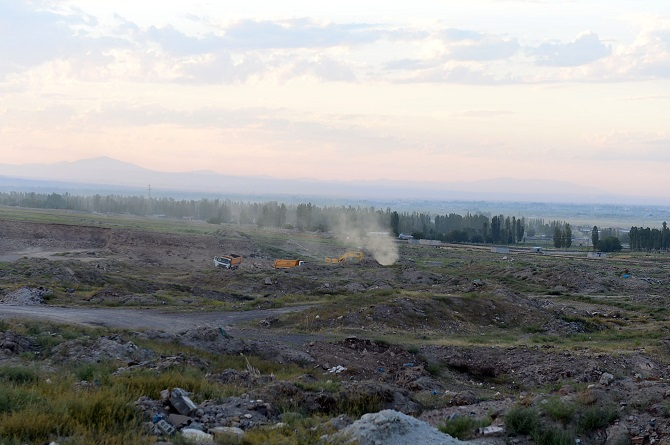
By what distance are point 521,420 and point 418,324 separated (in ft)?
55.3

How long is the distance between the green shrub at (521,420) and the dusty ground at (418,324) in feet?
0.94

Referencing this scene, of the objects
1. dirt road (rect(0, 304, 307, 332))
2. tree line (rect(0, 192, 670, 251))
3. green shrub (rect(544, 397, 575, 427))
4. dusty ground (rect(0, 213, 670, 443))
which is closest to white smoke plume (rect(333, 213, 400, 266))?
tree line (rect(0, 192, 670, 251))

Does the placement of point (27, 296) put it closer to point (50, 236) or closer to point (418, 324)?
point (418, 324)

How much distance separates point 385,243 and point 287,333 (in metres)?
62.3

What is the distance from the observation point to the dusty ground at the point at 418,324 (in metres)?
14.7

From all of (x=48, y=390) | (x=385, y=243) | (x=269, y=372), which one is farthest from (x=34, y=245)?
(x=48, y=390)

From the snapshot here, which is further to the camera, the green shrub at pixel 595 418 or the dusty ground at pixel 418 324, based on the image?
the dusty ground at pixel 418 324

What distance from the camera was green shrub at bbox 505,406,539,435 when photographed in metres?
11.5

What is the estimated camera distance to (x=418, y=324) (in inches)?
1119

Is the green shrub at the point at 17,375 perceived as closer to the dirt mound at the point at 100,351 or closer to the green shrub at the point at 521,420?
the dirt mound at the point at 100,351

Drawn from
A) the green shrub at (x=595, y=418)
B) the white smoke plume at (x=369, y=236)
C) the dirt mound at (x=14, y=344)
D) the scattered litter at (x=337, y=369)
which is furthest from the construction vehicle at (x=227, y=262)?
the green shrub at (x=595, y=418)

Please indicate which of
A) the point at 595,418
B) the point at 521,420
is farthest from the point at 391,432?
the point at 595,418

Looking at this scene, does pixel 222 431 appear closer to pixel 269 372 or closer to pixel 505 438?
pixel 505 438

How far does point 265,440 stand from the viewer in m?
9.42
